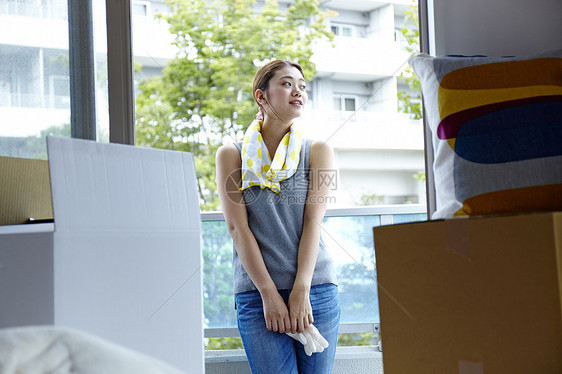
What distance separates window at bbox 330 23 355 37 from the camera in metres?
3.83

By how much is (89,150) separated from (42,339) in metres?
0.58

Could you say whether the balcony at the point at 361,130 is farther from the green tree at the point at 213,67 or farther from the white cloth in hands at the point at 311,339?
the white cloth in hands at the point at 311,339

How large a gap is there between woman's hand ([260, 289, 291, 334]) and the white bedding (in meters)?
0.81

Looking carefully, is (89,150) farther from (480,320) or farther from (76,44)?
(480,320)

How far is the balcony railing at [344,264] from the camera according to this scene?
189 cm

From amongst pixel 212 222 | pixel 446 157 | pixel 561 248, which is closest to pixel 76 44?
pixel 212 222

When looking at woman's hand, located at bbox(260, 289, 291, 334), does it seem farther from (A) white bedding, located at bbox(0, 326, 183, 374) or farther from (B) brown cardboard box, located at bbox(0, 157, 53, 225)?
(A) white bedding, located at bbox(0, 326, 183, 374)

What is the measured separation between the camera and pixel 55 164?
2.97ft

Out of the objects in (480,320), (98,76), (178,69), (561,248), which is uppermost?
(178,69)

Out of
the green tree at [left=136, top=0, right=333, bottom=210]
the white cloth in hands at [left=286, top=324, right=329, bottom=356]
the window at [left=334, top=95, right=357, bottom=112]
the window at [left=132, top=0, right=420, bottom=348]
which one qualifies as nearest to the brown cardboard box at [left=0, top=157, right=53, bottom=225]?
the white cloth in hands at [left=286, top=324, right=329, bottom=356]

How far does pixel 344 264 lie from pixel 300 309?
70 cm

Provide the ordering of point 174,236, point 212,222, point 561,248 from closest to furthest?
point 561,248
point 174,236
point 212,222

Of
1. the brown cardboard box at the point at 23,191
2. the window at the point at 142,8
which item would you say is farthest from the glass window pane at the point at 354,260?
the window at the point at 142,8

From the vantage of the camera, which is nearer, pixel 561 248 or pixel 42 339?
pixel 42 339
